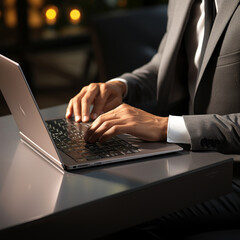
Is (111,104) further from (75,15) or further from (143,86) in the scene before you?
(75,15)

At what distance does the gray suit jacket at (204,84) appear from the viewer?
3.78ft

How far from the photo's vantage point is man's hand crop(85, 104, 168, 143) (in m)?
1.09

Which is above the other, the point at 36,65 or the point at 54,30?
the point at 54,30

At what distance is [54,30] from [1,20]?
0.57m

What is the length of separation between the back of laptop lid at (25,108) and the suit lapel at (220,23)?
521 mm

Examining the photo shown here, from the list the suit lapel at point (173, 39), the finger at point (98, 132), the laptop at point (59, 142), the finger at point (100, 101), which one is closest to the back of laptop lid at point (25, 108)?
the laptop at point (59, 142)

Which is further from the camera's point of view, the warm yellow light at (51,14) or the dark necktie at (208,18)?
the warm yellow light at (51,14)

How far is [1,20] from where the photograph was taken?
429cm

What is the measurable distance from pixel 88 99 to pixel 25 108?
320 millimetres

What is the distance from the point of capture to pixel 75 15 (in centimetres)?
470

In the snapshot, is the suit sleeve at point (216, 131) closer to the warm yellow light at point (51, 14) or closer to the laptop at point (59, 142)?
the laptop at point (59, 142)

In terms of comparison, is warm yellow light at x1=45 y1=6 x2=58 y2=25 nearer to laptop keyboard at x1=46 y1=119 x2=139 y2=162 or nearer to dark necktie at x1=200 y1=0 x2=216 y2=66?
dark necktie at x1=200 y1=0 x2=216 y2=66

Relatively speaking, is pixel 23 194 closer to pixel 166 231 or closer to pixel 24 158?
pixel 24 158

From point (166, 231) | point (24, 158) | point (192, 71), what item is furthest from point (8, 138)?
point (192, 71)
